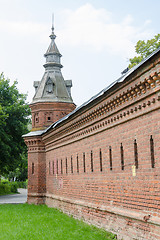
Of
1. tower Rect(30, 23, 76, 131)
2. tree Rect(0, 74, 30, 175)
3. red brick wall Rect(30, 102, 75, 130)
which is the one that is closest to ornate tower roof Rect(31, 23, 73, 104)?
tower Rect(30, 23, 76, 131)

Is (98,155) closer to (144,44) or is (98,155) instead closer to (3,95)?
(144,44)

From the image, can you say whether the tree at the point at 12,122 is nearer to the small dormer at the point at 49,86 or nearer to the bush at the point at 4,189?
the bush at the point at 4,189

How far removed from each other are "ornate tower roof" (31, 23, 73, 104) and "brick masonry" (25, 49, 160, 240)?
23.4 feet

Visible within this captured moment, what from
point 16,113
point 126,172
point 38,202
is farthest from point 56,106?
point 126,172

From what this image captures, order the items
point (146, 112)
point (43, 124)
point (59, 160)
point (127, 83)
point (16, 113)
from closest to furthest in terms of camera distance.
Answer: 1. point (146, 112)
2. point (127, 83)
3. point (59, 160)
4. point (43, 124)
5. point (16, 113)

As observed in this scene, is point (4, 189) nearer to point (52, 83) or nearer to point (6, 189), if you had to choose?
point (6, 189)

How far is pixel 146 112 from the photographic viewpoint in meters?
7.31

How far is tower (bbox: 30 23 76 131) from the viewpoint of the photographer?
21.2 meters

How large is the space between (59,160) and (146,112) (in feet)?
30.2

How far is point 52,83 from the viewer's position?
71.3ft

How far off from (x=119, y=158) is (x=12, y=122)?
69.1ft

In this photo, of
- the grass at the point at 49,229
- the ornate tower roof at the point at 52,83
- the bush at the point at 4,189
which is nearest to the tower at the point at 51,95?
the ornate tower roof at the point at 52,83

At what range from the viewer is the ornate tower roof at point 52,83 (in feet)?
70.5

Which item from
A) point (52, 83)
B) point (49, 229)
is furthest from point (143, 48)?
point (49, 229)
